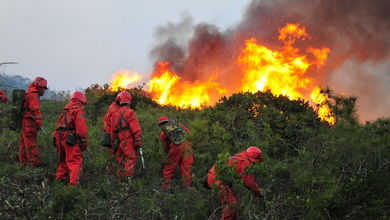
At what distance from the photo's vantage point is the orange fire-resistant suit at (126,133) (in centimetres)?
770

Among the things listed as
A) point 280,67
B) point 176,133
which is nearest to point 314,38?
point 280,67

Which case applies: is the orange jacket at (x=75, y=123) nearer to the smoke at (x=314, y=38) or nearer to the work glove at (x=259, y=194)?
the work glove at (x=259, y=194)

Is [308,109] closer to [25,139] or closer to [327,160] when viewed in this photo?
[327,160]

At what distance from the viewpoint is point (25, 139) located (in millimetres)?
8430

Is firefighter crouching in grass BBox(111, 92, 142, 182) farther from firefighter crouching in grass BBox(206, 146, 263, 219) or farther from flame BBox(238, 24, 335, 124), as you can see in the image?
flame BBox(238, 24, 335, 124)

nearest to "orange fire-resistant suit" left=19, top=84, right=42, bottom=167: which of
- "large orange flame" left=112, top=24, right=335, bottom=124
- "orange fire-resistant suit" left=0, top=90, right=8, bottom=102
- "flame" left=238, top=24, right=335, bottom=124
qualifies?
"orange fire-resistant suit" left=0, top=90, right=8, bottom=102

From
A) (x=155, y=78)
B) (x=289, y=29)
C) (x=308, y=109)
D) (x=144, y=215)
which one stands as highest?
(x=289, y=29)

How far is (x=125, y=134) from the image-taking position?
7797 mm

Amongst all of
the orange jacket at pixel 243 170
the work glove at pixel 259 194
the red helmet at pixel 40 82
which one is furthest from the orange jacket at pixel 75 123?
the work glove at pixel 259 194

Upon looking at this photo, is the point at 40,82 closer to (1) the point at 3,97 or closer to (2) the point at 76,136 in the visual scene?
(1) the point at 3,97

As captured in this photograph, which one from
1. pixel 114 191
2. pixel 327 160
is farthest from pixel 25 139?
pixel 327 160

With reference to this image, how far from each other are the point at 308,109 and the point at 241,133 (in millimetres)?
2664

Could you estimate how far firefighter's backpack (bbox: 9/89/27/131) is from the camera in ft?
27.6

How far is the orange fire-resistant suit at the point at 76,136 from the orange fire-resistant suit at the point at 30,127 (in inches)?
46.2
